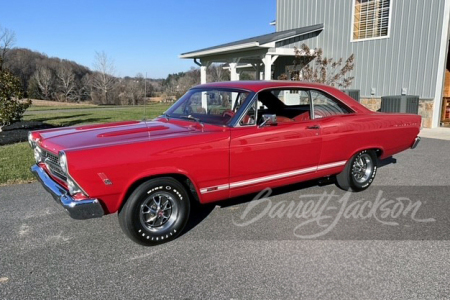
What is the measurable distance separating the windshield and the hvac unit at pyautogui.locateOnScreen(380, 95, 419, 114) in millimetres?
9182

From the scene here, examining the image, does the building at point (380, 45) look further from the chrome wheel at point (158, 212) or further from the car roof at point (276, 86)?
the chrome wheel at point (158, 212)

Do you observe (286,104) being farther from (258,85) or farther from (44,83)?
(44,83)

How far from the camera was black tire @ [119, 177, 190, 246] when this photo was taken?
3281 millimetres

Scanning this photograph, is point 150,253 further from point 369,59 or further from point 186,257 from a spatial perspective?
point 369,59

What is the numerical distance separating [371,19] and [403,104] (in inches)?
156

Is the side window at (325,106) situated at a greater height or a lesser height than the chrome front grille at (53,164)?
greater

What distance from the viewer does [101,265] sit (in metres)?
3.12

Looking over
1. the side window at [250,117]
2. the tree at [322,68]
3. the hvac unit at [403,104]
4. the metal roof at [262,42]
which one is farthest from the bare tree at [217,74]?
the side window at [250,117]

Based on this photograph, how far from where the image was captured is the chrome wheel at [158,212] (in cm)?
341

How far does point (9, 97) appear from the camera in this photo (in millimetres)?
10602

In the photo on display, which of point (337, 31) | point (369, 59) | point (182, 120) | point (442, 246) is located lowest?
point (442, 246)

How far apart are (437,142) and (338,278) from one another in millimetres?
8306

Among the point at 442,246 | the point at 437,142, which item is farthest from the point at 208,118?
the point at 437,142

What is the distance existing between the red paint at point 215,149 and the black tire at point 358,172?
14 centimetres
